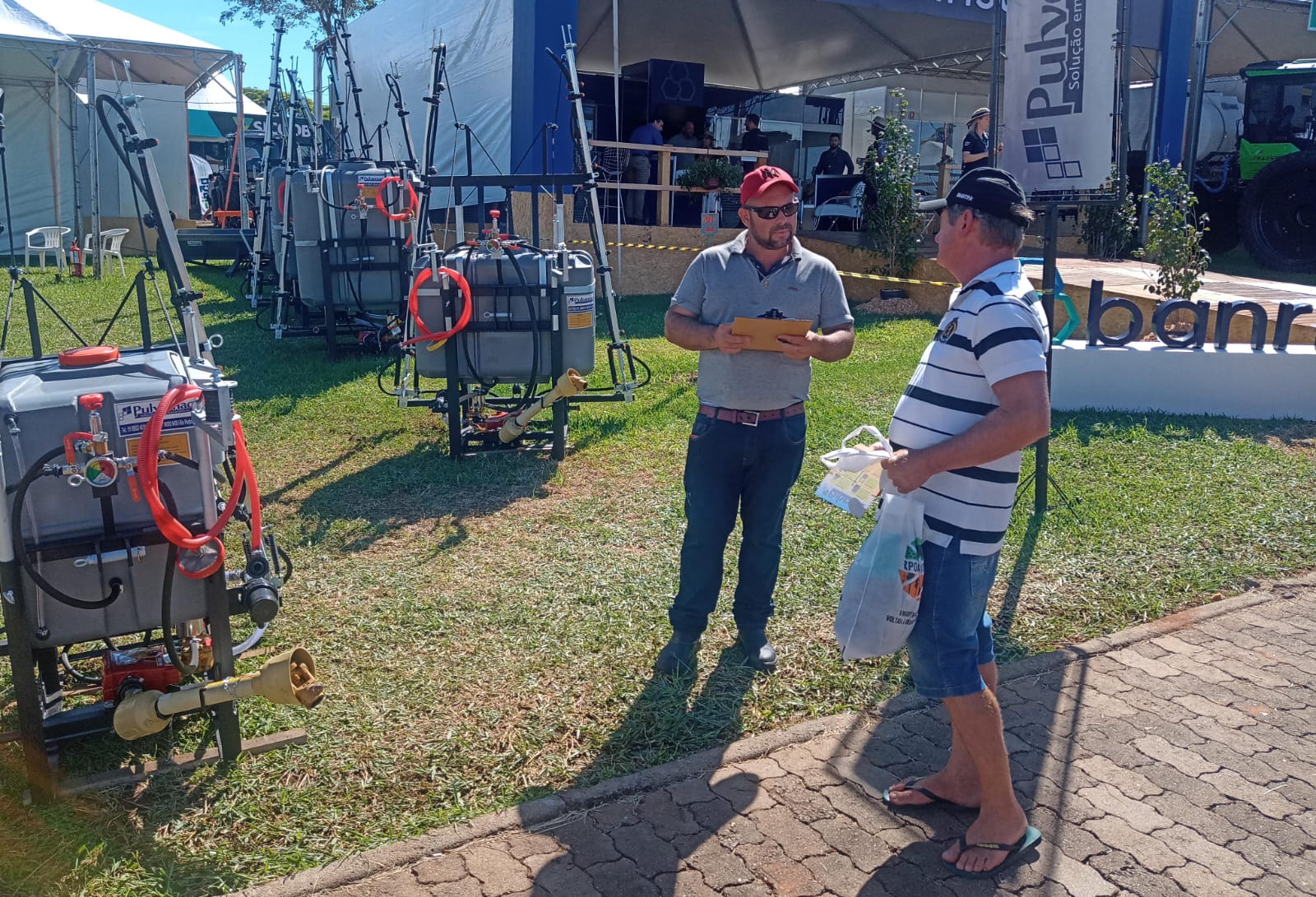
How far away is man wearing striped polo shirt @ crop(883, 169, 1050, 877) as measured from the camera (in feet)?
8.54

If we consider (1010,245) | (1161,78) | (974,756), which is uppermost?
(1161,78)

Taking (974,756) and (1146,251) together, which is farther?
(1146,251)

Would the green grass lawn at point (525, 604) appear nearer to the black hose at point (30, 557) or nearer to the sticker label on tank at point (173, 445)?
the black hose at point (30, 557)

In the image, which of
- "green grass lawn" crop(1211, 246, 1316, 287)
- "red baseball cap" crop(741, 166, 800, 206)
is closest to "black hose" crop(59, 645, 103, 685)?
"red baseball cap" crop(741, 166, 800, 206)

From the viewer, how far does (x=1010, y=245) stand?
2.74 metres

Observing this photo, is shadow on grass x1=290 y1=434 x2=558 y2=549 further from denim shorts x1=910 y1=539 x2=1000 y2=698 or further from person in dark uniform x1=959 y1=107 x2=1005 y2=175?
person in dark uniform x1=959 y1=107 x2=1005 y2=175

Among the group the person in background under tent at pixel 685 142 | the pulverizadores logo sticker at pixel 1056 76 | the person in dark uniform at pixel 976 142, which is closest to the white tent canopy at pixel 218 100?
the person in background under tent at pixel 685 142

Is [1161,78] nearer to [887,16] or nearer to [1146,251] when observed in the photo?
[887,16]

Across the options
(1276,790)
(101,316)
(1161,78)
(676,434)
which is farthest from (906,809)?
(1161,78)

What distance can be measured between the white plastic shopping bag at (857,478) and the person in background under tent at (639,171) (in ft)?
40.1

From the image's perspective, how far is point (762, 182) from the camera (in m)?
3.67

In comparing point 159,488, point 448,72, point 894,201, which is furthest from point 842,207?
point 159,488

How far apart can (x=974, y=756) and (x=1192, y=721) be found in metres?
1.40

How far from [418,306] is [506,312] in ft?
1.78
